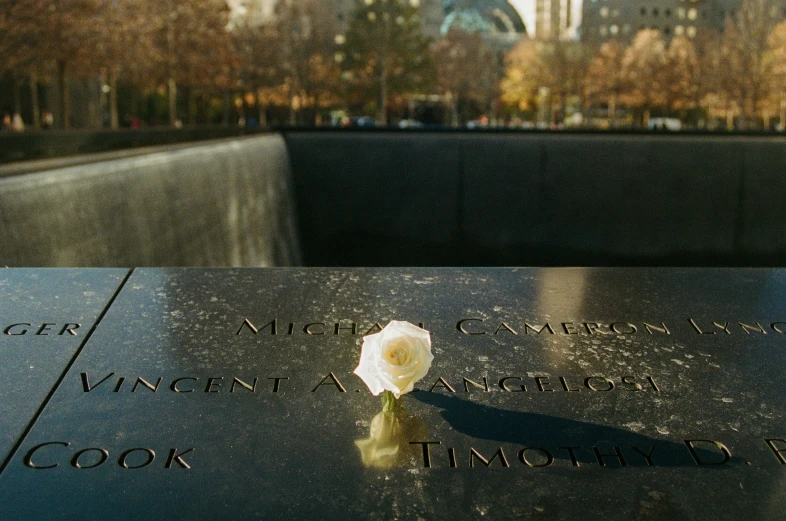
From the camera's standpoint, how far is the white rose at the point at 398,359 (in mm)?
2037

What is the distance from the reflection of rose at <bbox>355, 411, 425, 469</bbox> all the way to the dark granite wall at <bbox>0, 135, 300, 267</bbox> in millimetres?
2797

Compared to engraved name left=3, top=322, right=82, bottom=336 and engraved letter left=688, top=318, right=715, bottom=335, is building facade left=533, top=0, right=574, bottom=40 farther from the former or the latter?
engraved name left=3, top=322, right=82, bottom=336

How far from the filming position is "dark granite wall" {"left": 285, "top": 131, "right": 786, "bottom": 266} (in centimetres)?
1093

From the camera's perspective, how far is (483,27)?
9769cm

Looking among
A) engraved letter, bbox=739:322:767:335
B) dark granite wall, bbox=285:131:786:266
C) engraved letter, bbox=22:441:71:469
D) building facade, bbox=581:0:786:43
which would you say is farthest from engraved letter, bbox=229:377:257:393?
building facade, bbox=581:0:786:43

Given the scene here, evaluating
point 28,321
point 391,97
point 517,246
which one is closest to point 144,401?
point 28,321

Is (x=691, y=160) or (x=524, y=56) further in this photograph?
(x=524, y=56)

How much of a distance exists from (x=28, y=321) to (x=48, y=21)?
20.7 meters

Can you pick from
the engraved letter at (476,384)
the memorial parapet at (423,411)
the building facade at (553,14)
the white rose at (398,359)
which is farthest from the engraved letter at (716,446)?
the building facade at (553,14)

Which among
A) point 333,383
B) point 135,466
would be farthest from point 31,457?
point 333,383

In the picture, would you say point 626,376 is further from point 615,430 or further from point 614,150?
point 614,150

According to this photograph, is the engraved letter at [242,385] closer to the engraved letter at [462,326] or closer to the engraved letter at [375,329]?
the engraved letter at [375,329]

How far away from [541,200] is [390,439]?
924 centimetres

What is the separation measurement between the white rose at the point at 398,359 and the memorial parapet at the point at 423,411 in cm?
15
